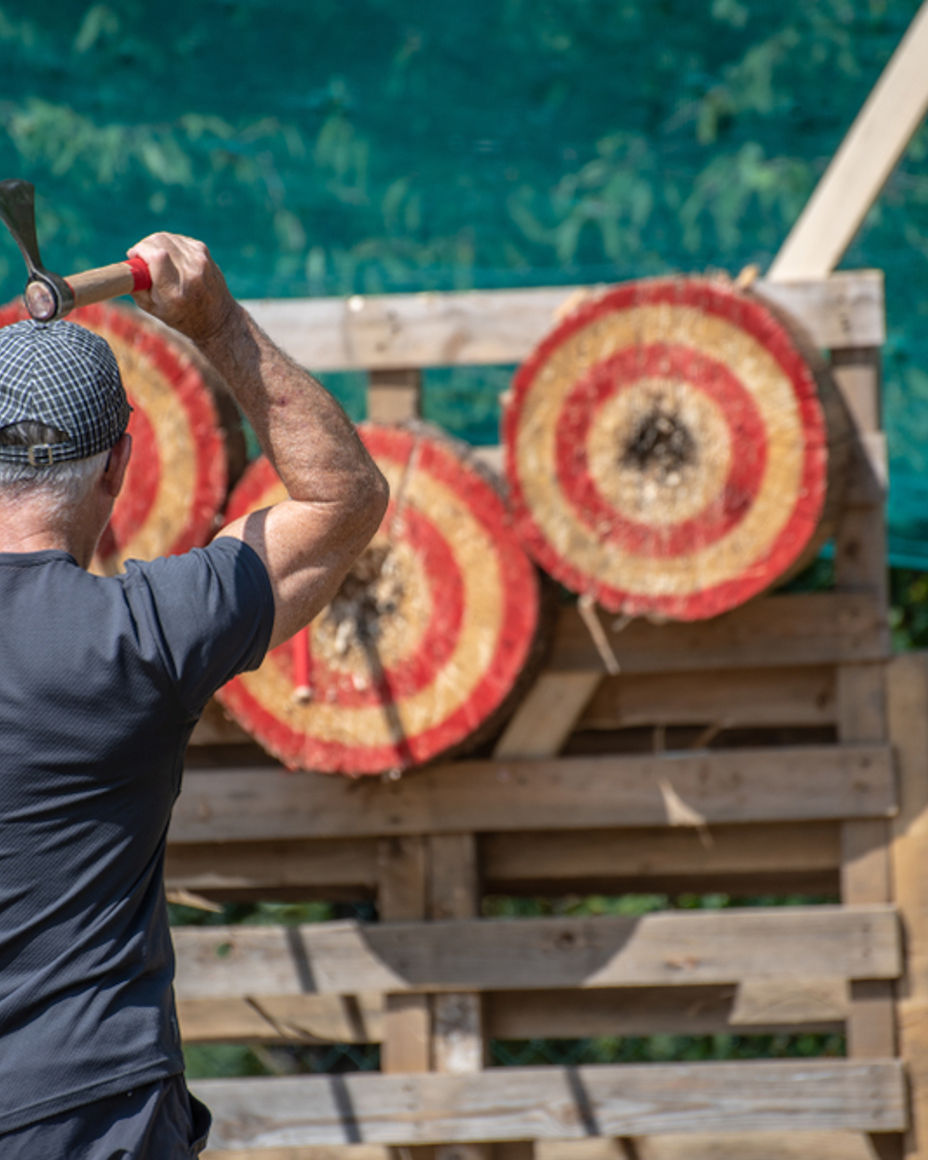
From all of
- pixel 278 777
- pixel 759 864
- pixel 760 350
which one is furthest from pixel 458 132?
pixel 759 864

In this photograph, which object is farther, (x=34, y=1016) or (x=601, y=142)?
(x=601, y=142)

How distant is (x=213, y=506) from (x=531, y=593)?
2.46 feet

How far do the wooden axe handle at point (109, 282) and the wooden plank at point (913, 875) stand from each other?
2122 mm

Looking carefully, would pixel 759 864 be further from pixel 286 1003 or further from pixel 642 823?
pixel 286 1003

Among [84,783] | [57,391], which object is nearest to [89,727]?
[84,783]

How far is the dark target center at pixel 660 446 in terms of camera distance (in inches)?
107

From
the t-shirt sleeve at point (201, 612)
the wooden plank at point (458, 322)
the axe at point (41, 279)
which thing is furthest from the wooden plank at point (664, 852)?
the axe at point (41, 279)

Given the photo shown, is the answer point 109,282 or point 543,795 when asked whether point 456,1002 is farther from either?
point 109,282

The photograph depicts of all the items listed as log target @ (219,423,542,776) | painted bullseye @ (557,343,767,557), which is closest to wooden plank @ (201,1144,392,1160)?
log target @ (219,423,542,776)

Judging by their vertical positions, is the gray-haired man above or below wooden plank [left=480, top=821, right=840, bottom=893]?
above

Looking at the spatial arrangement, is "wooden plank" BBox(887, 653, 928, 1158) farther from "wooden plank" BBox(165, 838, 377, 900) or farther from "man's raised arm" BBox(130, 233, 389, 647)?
"man's raised arm" BBox(130, 233, 389, 647)

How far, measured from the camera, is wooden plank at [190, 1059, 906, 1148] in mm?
2887

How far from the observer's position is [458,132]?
3.10 m

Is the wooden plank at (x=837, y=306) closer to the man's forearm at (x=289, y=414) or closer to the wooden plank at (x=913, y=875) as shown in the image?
the wooden plank at (x=913, y=875)
